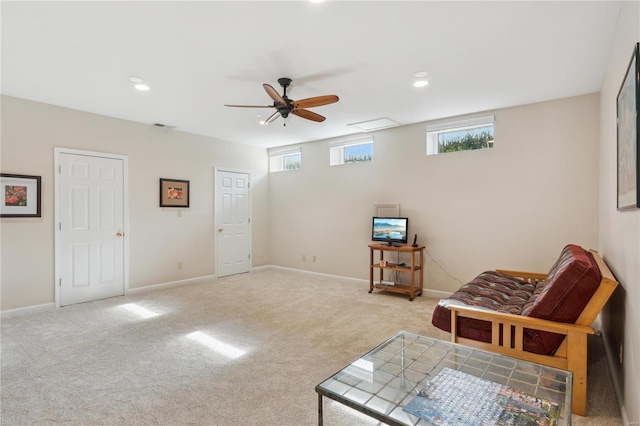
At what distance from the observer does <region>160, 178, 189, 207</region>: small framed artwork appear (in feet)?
16.9

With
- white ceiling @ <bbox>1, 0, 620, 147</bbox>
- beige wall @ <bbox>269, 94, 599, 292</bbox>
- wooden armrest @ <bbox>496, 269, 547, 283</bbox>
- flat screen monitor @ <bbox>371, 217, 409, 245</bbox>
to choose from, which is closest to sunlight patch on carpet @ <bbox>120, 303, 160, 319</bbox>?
white ceiling @ <bbox>1, 0, 620, 147</bbox>

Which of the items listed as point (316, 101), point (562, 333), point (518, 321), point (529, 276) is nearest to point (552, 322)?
point (562, 333)

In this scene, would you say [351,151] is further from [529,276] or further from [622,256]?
[622,256]

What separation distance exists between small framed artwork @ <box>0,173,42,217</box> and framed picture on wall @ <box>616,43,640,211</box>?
18.3 ft

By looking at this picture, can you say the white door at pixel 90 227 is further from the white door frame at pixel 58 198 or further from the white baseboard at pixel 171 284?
the white baseboard at pixel 171 284

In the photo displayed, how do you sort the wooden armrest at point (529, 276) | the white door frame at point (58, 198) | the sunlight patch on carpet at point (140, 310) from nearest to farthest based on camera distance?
the wooden armrest at point (529, 276) → the sunlight patch on carpet at point (140, 310) → the white door frame at point (58, 198)

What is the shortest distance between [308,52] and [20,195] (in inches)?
152

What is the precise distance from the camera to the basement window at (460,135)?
14.1 ft

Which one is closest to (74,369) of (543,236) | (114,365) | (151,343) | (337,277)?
(114,365)

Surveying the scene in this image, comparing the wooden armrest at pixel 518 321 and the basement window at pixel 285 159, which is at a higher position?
the basement window at pixel 285 159

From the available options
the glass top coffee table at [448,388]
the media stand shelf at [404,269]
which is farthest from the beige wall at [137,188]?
the glass top coffee table at [448,388]

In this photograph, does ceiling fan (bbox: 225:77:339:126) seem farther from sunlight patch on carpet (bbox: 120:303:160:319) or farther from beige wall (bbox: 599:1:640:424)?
sunlight patch on carpet (bbox: 120:303:160:319)

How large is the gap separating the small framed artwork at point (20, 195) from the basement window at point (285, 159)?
12.7 ft

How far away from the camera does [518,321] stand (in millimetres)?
2070
